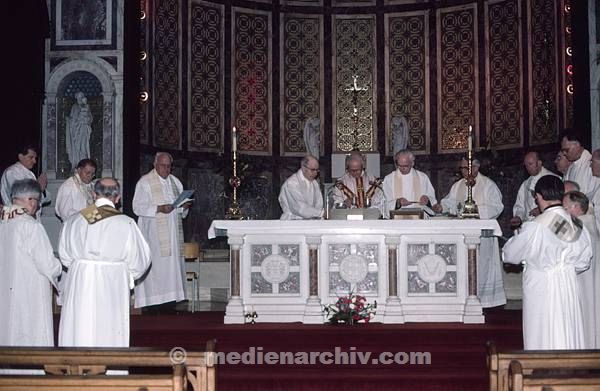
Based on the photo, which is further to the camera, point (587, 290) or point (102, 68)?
point (102, 68)

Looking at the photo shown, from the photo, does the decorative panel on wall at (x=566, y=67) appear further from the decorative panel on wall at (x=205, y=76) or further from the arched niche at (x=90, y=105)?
the arched niche at (x=90, y=105)

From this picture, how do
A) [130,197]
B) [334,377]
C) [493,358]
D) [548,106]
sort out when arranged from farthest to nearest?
[548,106] < [130,197] < [334,377] < [493,358]

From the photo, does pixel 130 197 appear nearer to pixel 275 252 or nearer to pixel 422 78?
pixel 275 252

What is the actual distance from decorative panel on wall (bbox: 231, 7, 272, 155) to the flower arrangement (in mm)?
7430

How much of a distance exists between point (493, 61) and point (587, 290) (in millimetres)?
8479

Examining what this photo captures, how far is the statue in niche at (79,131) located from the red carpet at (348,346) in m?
4.52

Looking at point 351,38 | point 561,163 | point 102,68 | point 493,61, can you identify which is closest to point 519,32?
point 493,61

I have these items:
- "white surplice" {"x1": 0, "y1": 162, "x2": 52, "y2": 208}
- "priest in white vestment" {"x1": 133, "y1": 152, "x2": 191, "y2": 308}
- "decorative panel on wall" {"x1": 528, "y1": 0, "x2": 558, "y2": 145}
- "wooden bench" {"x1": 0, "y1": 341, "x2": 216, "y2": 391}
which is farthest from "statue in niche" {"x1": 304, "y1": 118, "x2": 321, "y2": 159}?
"wooden bench" {"x1": 0, "y1": 341, "x2": 216, "y2": 391}

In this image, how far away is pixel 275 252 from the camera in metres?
10.5

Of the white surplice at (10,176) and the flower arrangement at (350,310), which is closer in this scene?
the flower arrangement at (350,310)

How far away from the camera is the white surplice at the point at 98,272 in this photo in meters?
7.29

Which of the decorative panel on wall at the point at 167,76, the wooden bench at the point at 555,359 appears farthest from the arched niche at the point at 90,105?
the wooden bench at the point at 555,359

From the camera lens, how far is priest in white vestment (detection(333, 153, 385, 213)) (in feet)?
37.0

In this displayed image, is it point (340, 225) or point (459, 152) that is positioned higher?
point (459, 152)
